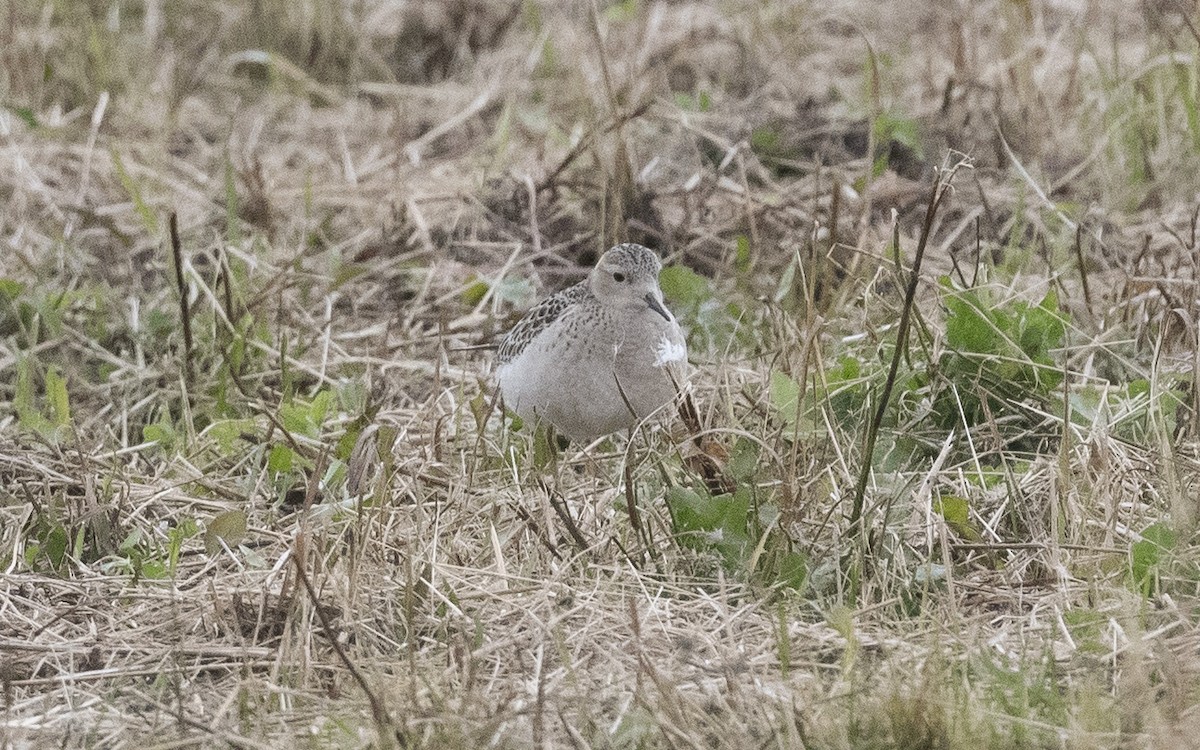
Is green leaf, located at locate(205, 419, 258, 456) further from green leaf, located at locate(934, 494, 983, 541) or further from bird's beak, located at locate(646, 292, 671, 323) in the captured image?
green leaf, located at locate(934, 494, 983, 541)

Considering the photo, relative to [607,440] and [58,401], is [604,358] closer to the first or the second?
[607,440]

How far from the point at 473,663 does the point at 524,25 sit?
21.9 feet

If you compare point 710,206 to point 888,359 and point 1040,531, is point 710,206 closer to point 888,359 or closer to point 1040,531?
point 888,359

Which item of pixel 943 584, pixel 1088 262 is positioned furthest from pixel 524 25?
pixel 943 584

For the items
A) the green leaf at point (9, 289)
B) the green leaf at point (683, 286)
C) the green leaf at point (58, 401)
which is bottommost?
the green leaf at point (58, 401)

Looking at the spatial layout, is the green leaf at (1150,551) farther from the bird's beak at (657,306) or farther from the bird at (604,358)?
the bird's beak at (657,306)

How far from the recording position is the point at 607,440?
551cm

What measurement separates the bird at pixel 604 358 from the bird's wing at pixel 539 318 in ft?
0.04

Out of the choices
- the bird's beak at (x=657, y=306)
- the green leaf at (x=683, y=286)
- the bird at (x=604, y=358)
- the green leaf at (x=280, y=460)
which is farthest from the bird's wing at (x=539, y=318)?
the green leaf at (x=280, y=460)

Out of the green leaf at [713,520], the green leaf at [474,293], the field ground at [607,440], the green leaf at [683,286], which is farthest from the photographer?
the green leaf at [474,293]

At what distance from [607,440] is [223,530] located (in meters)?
1.53

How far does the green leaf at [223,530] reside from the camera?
441cm

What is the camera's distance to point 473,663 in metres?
3.55

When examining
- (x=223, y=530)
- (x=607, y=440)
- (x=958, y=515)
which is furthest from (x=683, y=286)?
(x=223, y=530)
